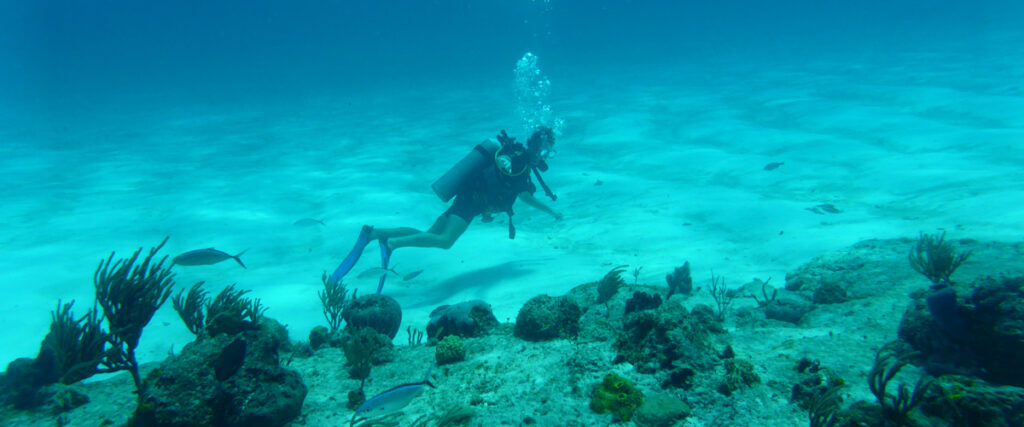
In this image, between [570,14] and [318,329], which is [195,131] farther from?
[570,14]

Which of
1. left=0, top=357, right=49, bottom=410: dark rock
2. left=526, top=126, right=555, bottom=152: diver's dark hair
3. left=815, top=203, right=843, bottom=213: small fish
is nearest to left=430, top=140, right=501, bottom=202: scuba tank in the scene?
left=526, top=126, right=555, bottom=152: diver's dark hair

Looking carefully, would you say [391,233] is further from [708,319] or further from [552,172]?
[552,172]

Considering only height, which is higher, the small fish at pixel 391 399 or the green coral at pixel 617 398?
the small fish at pixel 391 399

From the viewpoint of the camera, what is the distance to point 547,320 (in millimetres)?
4188

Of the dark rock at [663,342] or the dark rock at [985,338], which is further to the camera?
the dark rock at [663,342]

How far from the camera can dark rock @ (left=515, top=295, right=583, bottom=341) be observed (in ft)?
13.7

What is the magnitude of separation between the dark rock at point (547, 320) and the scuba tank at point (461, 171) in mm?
3892

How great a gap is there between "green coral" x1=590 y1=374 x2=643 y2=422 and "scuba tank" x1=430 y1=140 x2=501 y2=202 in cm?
524

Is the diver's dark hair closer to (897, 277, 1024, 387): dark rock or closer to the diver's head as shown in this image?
the diver's head

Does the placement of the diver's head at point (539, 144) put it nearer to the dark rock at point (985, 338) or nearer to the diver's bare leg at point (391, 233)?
the diver's bare leg at point (391, 233)

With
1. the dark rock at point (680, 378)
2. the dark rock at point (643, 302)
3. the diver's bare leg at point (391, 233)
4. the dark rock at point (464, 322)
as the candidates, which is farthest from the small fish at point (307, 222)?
the dark rock at point (680, 378)

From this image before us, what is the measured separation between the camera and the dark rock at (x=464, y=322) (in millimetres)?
4715

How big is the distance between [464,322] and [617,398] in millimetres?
2177

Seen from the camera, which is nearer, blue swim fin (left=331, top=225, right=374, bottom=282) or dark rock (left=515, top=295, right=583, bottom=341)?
dark rock (left=515, top=295, right=583, bottom=341)
